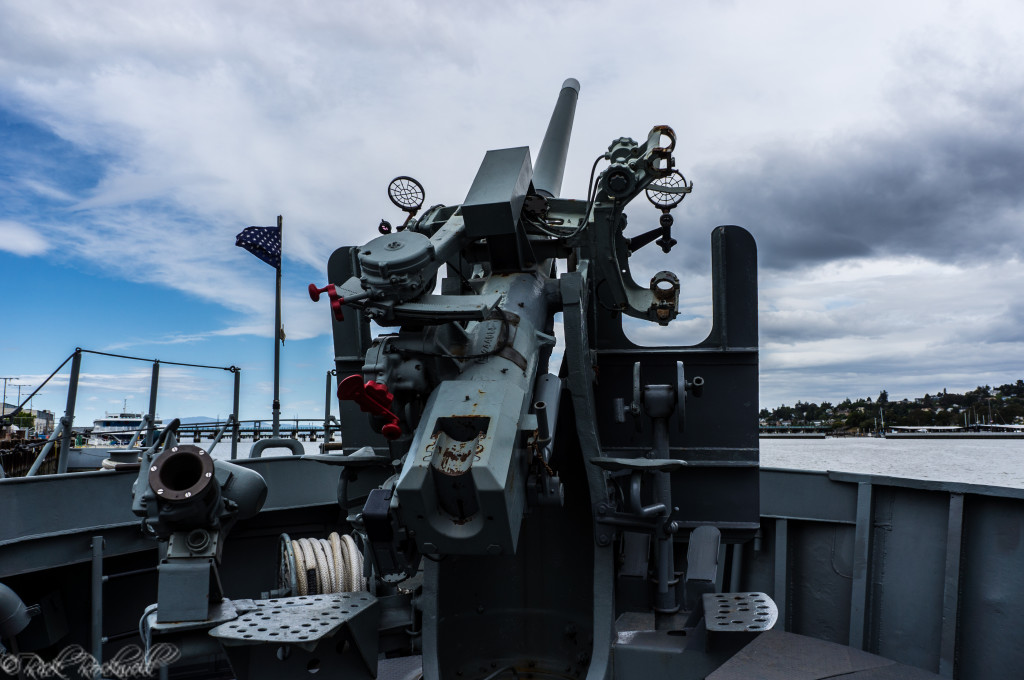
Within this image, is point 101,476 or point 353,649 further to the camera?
point 101,476

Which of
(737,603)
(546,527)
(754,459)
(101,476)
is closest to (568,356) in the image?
(546,527)

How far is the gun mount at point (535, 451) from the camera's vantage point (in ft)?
10.1

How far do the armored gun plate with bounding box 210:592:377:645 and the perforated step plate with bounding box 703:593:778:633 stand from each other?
69.6 inches

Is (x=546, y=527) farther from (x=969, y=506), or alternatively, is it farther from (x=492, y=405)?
(x=969, y=506)

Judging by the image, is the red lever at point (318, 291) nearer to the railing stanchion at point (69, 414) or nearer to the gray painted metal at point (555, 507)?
the gray painted metal at point (555, 507)

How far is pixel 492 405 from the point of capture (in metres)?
3.06

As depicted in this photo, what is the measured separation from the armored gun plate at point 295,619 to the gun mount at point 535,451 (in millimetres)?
17

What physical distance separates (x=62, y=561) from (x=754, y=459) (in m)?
4.78

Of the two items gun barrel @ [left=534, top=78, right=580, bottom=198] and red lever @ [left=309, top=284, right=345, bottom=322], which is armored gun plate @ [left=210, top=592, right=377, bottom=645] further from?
gun barrel @ [left=534, top=78, right=580, bottom=198]

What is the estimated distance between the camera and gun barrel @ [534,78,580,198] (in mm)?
5539

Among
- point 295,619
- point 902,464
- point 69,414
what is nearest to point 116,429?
point 69,414

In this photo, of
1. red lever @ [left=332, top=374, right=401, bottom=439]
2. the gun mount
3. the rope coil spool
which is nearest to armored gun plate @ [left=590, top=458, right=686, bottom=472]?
the gun mount

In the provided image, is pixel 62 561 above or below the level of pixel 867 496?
below

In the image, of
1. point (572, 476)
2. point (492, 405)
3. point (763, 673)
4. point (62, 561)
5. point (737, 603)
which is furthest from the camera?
point (763, 673)
